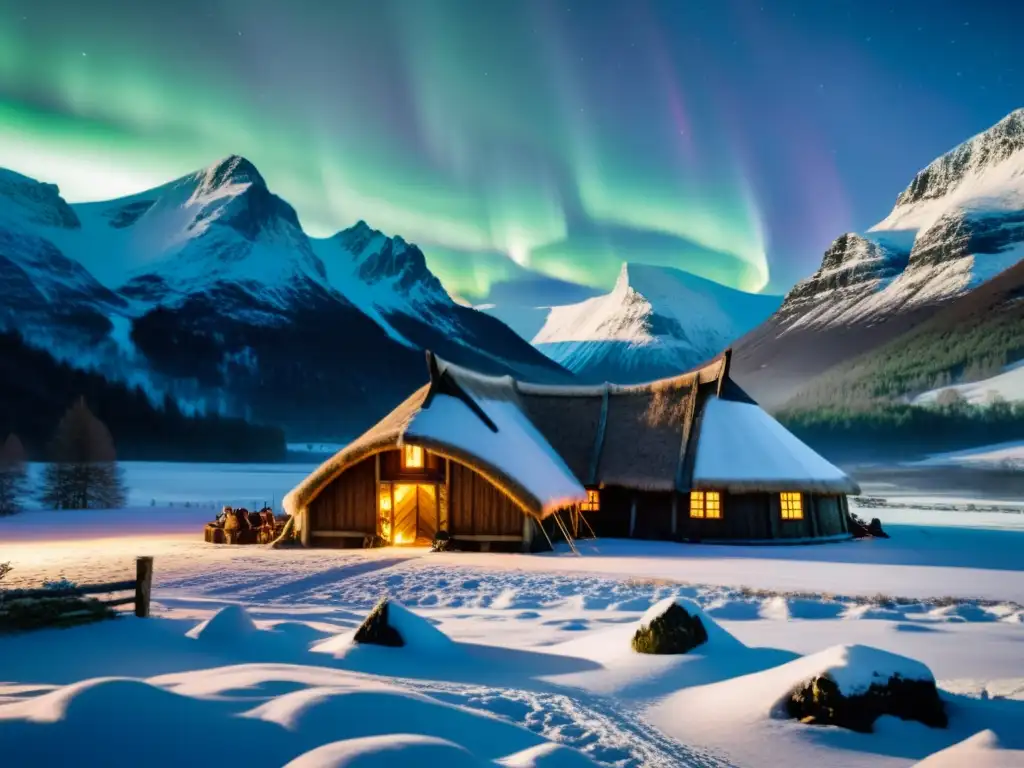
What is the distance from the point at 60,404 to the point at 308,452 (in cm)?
3997

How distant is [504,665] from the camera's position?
10.9m

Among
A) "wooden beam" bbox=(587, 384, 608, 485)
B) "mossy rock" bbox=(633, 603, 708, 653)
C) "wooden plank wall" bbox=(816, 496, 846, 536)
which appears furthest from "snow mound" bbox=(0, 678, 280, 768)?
"wooden plank wall" bbox=(816, 496, 846, 536)

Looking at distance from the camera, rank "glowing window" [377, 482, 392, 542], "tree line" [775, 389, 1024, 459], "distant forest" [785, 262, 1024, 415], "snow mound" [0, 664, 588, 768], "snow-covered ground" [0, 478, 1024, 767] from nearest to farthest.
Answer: "snow mound" [0, 664, 588, 768] → "snow-covered ground" [0, 478, 1024, 767] → "glowing window" [377, 482, 392, 542] → "tree line" [775, 389, 1024, 459] → "distant forest" [785, 262, 1024, 415]

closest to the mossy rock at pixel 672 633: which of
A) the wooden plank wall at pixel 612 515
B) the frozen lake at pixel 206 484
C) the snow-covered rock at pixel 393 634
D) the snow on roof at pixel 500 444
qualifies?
the snow-covered rock at pixel 393 634

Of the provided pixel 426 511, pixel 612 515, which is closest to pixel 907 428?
pixel 612 515

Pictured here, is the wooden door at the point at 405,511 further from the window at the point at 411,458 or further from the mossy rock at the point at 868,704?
the mossy rock at the point at 868,704

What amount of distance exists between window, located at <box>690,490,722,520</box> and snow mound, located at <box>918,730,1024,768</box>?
21492 millimetres

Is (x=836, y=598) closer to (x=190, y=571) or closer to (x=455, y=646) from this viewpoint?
(x=455, y=646)

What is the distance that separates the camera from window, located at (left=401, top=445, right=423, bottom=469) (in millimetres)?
26562

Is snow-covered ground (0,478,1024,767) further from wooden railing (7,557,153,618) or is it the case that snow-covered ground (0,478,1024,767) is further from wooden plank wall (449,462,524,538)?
wooden plank wall (449,462,524,538)

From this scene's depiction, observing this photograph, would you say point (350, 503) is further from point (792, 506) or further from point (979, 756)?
point (979, 756)

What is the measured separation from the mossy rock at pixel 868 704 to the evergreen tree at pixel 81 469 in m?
52.5

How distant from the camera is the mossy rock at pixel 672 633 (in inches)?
439

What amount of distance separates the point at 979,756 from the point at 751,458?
22039 mm
